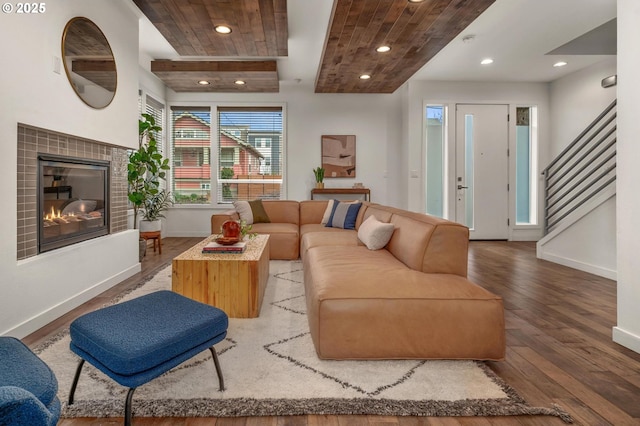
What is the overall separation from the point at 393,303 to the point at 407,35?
9.94ft

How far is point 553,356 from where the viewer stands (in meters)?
1.87

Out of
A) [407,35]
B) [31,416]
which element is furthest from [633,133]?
[31,416]

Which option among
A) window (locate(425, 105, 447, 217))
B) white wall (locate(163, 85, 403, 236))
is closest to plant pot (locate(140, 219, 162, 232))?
white wall (locate(163, 85, 403, 236))

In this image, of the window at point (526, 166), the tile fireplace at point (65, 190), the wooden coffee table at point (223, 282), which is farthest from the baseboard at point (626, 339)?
the window at point (526, 166)

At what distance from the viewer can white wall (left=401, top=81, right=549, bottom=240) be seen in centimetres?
577

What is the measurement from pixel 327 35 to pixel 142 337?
3.41 meters

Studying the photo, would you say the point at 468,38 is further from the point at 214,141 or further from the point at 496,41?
the point at 214,141

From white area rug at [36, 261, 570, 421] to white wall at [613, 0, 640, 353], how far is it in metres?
1.06

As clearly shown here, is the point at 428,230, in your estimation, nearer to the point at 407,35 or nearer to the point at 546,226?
the point at 407,35

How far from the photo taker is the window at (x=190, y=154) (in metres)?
6.18

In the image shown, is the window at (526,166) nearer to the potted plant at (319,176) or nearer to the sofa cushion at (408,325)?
Result: the potted plant at (319,176)

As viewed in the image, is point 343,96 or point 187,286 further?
point 343,96

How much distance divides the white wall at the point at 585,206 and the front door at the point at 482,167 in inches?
32.0

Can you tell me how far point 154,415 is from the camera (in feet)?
4.41
